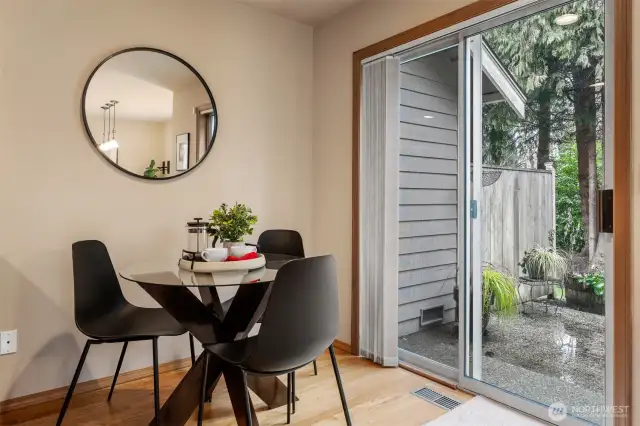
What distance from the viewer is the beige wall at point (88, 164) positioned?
7.14 ft

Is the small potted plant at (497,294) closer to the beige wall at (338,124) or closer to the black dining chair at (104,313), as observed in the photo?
the beige wall at (338,124)

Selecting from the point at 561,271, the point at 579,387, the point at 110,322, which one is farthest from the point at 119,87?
the point at 579,387

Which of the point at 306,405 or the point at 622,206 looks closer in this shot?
the point at 622,206

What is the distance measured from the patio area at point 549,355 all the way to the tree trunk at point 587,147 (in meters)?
0.38

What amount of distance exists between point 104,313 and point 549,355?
2.33 meters

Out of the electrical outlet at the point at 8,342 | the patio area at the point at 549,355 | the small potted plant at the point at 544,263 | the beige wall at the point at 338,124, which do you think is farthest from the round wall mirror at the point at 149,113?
the patio area at the point at 549,355

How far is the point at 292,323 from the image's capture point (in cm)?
155

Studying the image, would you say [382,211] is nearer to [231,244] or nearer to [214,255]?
[231,244]

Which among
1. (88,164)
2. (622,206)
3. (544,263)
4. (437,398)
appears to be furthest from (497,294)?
(88,164)

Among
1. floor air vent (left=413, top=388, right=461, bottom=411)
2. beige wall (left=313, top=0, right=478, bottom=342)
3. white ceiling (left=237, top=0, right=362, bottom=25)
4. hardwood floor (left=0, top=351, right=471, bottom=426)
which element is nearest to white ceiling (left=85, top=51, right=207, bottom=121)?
white ceiling (left=237, top=0, right=362, bottom=25)

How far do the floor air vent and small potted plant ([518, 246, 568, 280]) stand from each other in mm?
800

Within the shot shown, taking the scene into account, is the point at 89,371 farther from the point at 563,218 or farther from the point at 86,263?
the point at 563,218

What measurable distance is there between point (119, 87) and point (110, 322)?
138cm

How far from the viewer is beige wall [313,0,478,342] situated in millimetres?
2912
